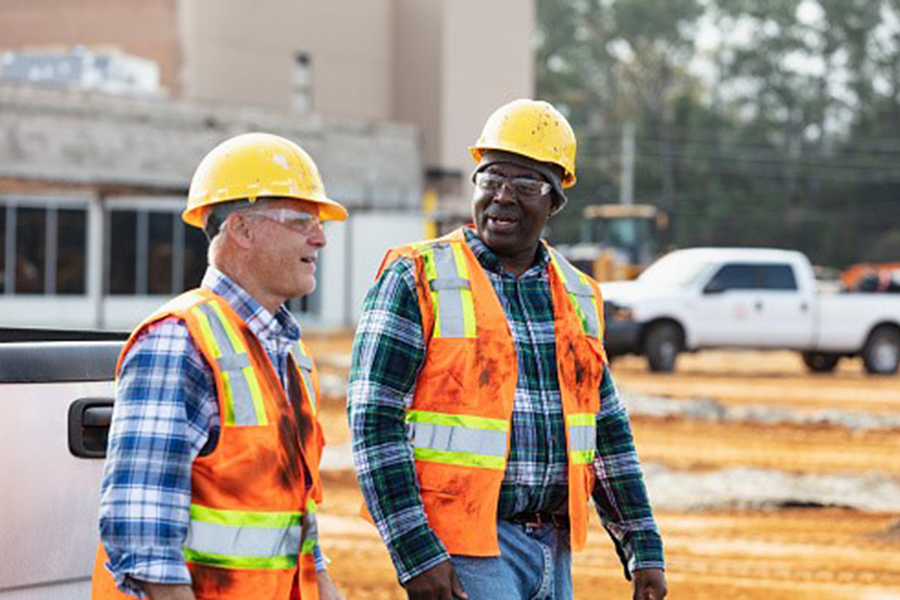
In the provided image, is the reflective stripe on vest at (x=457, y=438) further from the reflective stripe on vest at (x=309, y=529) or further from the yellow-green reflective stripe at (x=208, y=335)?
the yellow-green reflective stripe at (x=208, y=335)

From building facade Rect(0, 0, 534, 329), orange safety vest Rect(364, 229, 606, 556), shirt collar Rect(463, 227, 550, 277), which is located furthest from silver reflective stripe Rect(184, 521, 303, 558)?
building facade Rect(0, 0, 534, 329)

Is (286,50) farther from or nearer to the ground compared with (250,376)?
farther from the ground

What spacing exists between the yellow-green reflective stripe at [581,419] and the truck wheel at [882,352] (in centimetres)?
2406

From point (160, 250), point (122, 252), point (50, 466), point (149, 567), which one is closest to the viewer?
point (149, 567)

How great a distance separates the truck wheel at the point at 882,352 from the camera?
27.5 metres

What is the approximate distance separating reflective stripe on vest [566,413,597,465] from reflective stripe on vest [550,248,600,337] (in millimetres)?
246

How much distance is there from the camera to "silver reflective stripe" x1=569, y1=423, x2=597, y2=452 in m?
4.11

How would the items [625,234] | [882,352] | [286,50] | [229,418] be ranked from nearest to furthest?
1. [229,418]
2. [882,352]
3. [625,234]
4. [286,50]

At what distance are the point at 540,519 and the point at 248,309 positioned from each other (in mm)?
1119

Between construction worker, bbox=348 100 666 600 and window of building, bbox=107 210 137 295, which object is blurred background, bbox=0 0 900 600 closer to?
window of building, bbox=107 210 137 295

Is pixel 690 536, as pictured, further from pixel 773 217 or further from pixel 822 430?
pixel 773 217

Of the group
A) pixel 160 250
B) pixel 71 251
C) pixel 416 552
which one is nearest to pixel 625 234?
pixel 160 250

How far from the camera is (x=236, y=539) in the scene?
3.22 metres

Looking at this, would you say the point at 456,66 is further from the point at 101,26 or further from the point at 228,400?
the point at 228,400
